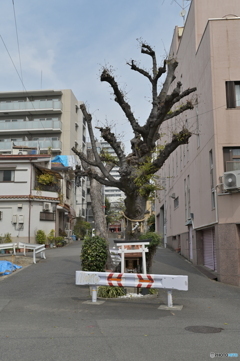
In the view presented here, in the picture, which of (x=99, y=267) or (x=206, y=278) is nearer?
(x=99, y=267)

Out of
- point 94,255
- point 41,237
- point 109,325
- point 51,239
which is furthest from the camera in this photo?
point 51,239

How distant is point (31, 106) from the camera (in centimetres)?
4578

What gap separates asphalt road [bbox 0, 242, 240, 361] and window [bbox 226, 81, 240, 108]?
7.32m

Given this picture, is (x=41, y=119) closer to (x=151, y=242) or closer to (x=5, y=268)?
(x=5, y=268)

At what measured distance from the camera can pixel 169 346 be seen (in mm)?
5848

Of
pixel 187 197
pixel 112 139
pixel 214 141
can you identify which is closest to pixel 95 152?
pixel 112 139

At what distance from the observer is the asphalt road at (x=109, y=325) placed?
5.50m

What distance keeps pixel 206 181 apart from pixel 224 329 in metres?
10.6

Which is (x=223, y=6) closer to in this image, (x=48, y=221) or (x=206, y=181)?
(x=206, y=181)

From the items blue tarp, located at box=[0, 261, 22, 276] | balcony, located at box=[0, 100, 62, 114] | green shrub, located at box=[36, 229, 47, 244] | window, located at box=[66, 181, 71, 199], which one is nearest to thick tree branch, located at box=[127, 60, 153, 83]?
blue tarp, located at box=[0, 261, 22, 276]

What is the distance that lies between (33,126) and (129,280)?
37.4 meters

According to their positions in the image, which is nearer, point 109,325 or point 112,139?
point 109,325

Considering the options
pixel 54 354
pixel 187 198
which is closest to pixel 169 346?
pixel 54 354

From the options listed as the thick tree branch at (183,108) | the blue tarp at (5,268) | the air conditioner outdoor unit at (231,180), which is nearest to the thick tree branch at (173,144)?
the thick tree branch at (183,108)
